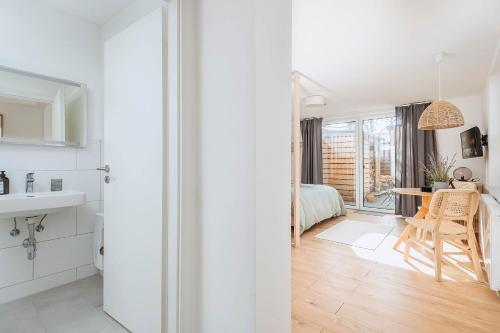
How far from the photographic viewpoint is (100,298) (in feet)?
6.14

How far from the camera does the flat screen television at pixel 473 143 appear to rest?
3438mm

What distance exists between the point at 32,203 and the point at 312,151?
17.8ft

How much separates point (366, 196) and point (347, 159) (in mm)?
954

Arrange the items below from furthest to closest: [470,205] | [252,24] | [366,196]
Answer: [366,196]
[470,205]
[252,24]

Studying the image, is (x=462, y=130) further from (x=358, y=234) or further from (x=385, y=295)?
(x=385, y=295)

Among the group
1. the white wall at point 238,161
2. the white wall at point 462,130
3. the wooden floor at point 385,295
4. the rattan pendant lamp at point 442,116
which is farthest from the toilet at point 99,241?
A: the white wall at point 462,130

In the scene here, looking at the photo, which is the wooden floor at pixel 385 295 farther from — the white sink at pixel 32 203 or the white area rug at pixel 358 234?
the white sink at pixel 32 203

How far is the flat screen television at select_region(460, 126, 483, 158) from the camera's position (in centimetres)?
344

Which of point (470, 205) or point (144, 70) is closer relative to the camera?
point (144, 70)

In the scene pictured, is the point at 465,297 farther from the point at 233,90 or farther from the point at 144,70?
the point at 144,70

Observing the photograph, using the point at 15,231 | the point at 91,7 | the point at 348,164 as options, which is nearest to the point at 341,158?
the point at 348,164

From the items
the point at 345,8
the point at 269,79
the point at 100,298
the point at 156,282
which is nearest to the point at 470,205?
the point at 345,8

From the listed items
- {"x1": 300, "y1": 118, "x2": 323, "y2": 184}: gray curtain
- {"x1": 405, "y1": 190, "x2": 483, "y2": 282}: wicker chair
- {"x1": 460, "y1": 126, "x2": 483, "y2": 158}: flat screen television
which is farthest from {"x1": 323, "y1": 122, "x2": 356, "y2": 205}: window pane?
{"x1": 405, "y1": 190, "x2": 483, "y2": 282}: wicker chair

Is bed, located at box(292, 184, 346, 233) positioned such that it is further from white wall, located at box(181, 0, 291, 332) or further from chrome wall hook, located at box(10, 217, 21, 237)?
chrome wall hook, located at box(10, 217, 21, 237)
